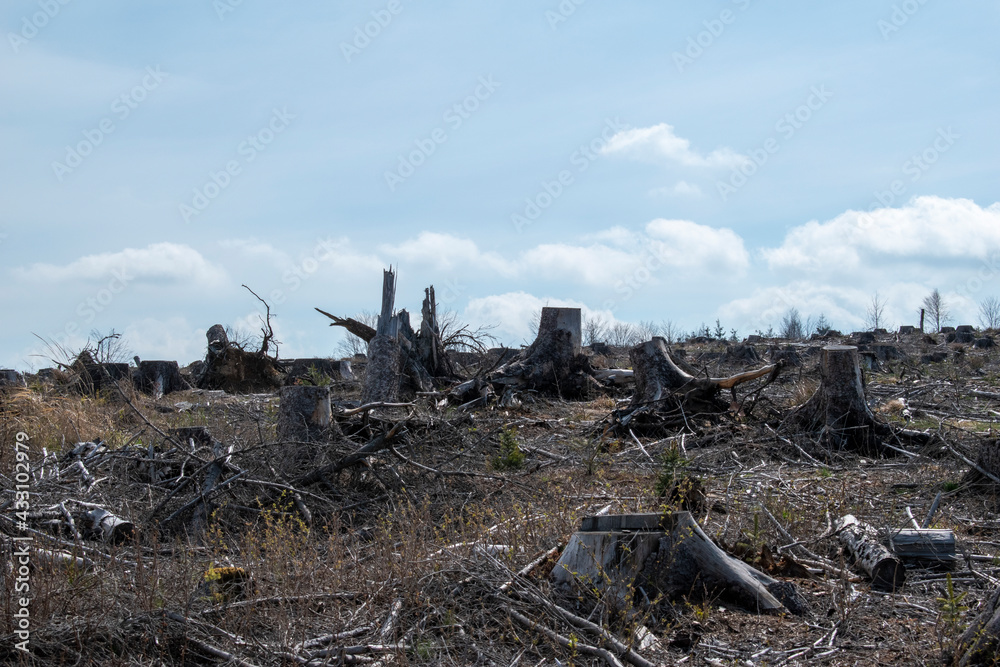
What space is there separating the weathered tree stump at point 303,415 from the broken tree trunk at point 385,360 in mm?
4885

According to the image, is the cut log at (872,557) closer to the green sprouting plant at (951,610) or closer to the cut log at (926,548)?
the cut log at (926,548)

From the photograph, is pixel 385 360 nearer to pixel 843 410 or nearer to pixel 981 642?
pixel 843 410

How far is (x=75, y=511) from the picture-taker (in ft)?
20.7

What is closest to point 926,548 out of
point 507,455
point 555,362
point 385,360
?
point 507,455

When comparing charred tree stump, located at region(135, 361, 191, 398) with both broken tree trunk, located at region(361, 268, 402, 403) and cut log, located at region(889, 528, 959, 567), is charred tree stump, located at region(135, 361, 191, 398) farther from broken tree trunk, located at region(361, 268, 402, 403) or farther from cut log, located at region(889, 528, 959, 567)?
cut log, located at region(889, 528, 959, 567)

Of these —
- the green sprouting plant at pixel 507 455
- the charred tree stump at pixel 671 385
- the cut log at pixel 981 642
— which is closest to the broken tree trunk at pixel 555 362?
the charred tree stump at pixel 671 385

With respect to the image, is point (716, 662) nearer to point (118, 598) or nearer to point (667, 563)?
point (667, 563)

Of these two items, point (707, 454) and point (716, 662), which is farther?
point (707, 454)

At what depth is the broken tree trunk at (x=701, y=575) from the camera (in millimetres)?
4309

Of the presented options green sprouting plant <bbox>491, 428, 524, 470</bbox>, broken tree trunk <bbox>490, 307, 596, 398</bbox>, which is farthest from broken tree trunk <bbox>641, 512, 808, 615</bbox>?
broken tree trunk <bbox>490, 307, 596, 398</bbox>

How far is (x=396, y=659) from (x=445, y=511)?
278cm

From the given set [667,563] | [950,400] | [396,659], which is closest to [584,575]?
[667,563]

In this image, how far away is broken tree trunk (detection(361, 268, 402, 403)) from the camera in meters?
13.2

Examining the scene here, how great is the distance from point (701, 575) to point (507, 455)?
390 cm
